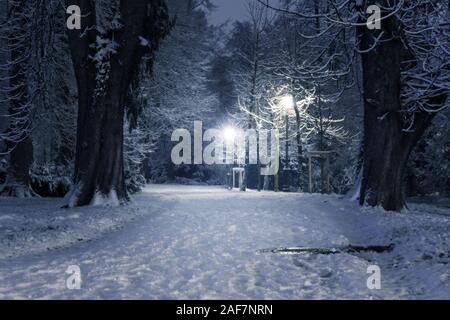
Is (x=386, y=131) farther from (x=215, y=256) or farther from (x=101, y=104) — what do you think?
(x=101, y=104)

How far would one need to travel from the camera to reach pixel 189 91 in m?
34.8

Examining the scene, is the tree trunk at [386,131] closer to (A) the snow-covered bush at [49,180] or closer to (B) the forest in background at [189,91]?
(B) the forest in background at [189,91]

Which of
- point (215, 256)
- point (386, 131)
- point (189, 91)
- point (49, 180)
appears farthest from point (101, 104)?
point (189, 91)

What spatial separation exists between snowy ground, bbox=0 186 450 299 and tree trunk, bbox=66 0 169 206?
1572mm

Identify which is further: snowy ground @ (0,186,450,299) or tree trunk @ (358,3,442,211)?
tree trunk @ (358,3,442,211)

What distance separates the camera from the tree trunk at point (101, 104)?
13.3m

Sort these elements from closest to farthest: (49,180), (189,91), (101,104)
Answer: (101,104)
(49,180)
(189,91)

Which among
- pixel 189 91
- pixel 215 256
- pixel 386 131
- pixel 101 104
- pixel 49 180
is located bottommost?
pixel 215 256

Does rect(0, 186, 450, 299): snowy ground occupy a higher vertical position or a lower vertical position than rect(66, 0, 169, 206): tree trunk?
lower

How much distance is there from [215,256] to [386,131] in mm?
7629

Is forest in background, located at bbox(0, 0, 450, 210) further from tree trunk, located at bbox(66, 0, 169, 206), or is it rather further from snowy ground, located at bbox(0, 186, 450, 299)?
snowy ground, located at bbox(0, 186, 450, 299)

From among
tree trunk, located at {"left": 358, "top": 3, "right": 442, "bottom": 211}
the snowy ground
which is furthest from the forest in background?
the snowy ground

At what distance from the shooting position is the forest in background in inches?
497

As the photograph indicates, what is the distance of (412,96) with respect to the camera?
487 inches
